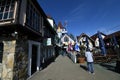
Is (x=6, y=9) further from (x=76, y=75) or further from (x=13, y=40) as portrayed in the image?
(x=76, y=75)

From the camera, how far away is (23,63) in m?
8.06

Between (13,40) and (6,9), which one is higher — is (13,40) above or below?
below

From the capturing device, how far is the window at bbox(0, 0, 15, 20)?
7643mm

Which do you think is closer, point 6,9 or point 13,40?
point 13,40

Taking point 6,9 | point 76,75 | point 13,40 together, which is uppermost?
point 6,9

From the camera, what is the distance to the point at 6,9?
7848 mm

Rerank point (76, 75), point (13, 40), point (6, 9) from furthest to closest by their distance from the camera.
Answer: point (76, 75)
point (6, 9)
point (13, 40)

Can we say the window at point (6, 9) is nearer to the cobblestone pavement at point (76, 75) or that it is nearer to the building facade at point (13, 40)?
the building facade at point (13, 40)

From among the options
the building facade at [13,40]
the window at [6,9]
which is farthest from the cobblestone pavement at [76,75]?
the window at [6,9]

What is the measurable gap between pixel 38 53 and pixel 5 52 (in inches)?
176

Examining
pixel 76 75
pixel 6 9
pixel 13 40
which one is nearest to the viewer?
pixel 13 40

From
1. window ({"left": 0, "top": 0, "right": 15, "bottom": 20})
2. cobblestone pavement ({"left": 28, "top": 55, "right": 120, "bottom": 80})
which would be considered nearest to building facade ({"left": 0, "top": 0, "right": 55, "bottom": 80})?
window ({"left": 0, "top": 0, "right": 15, "bottom": 20})

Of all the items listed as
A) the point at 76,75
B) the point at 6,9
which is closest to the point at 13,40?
the point at 6,9

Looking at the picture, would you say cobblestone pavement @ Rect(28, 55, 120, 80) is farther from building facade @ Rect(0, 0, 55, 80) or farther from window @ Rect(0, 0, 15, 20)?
window @ Rect(0, 0, 15, 20)
